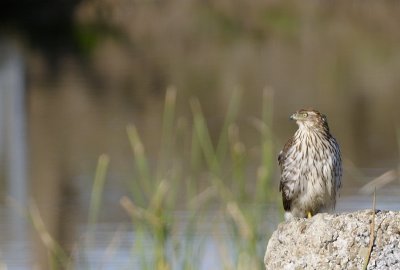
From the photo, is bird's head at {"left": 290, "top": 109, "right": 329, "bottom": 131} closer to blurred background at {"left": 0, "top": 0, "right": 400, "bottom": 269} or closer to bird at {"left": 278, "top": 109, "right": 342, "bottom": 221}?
bird at {"left": 278, "top": 109, "right": 342, "bottom": 221}

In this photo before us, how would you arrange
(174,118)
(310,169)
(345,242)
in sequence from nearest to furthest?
(345,242) < (310,169) < (174,118)

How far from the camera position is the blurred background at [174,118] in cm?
684

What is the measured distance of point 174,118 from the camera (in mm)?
28047

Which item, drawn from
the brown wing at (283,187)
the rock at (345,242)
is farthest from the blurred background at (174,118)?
the rock at (345,242)

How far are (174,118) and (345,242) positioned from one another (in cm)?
2286

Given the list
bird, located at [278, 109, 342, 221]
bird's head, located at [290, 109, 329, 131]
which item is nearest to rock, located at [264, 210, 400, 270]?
bird, located at [278, 109, 342, 221]

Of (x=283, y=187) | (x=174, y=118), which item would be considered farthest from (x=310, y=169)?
(x=174, y=118)

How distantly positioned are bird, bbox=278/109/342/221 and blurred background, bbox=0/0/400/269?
0.13 meters

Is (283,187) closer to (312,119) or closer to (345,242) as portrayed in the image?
(312,119)

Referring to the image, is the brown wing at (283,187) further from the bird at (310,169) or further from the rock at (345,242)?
the rock at (345,242)

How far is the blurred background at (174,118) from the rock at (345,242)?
0.99 meters

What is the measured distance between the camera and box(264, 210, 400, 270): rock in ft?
17.0

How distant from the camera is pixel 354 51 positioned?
46.4m

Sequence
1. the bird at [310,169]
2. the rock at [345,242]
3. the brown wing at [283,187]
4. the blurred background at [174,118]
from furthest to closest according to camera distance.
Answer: the brown wing at [283,187]
the bird at [310,169]
the blurred background at [174,118]
the rock at [345,242]
